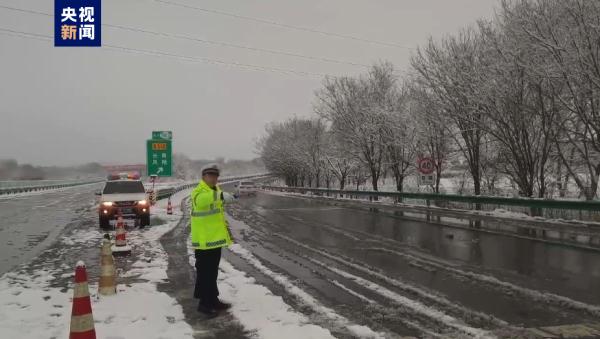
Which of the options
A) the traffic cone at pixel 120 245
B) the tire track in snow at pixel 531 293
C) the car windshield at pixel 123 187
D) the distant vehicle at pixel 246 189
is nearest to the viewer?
the tire track in snow at pixel 531 293

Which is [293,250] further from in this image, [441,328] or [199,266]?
[441,328]

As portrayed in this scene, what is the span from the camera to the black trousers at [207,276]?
254 inches

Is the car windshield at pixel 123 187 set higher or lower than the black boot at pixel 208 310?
higher

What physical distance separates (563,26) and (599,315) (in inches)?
537

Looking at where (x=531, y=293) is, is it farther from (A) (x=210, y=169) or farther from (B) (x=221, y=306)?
(A) (x=210, y=169)

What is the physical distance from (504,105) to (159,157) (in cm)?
2018

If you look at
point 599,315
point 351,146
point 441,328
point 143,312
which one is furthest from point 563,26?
point 351,146

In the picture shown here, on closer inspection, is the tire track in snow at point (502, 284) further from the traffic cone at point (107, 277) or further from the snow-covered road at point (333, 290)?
the traffic cone at point (107, 277)

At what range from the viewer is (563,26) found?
653 inches

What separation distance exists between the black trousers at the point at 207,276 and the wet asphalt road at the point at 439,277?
1.55 m

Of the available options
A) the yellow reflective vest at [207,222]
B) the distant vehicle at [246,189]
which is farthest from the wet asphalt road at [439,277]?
the distant vehicle at [246,189]

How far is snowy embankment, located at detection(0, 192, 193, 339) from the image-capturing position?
5.68 m

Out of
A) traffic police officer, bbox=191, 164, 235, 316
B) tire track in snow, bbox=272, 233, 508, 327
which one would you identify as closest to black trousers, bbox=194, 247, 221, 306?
traffic police officer, bbox=191, 164, 235, 316

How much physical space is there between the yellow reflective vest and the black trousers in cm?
17
